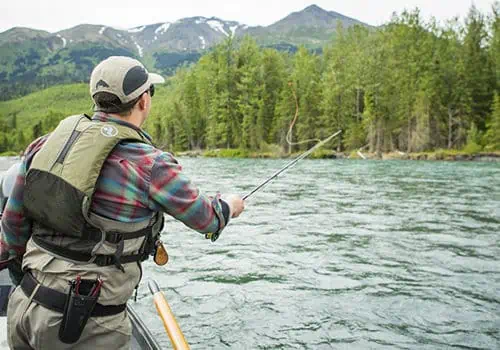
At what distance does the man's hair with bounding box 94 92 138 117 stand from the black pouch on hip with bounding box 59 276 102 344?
80cm

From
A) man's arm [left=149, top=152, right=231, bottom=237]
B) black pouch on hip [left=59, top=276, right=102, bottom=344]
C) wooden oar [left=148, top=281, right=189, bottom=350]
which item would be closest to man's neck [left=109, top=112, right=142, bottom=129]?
Answer: man's arm [left=149, top=152, right=231, bottom=237]

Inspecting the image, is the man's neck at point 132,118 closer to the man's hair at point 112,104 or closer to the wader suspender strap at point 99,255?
the man's hair at point 112,104

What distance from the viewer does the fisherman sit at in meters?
2.12

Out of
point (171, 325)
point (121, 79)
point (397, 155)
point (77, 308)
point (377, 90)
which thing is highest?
point (377, 90)

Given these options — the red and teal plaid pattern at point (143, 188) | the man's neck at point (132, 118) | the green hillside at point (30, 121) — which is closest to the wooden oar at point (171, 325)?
the red and teal plaid pattern at point (143, 188)

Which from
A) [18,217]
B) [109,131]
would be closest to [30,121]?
[18,217]

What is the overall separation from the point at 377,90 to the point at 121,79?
199ft

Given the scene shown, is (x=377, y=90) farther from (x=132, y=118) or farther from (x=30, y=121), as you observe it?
(x=30, y=121)

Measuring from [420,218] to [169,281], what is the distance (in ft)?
25.3

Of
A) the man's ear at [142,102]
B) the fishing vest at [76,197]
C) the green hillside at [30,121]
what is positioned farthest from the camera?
the green hillside at [30,121]

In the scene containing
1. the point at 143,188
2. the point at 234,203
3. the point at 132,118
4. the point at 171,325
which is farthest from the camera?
the point at 171,325

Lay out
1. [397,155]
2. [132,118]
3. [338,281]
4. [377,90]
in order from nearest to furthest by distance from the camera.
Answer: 1. [132,118]
2. [338,281]
3. [397,155]
4. [377,90]

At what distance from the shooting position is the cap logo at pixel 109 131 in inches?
85.0

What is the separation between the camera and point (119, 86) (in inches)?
90.4
